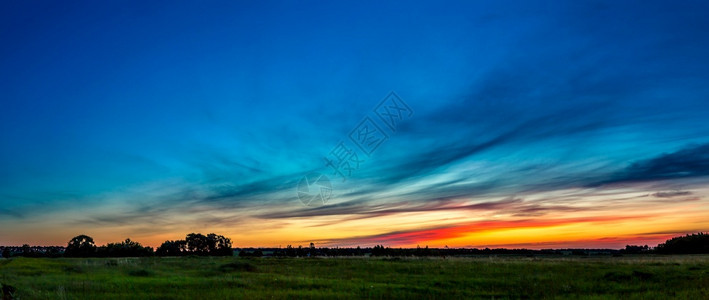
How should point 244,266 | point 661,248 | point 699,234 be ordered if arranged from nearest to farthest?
point 244,266
point 699,234
point 661,248

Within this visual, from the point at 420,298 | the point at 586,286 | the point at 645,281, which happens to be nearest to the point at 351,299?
the point at 420,298

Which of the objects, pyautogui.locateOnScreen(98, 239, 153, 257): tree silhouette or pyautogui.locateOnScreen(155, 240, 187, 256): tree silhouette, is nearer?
pyautogui.locateOnScreen(98, 239, 153, 257): tree silhouette

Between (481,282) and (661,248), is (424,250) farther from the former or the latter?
(481,282)

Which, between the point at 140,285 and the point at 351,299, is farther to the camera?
the point at 140,285

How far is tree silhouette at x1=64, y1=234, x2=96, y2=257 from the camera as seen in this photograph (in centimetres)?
9488

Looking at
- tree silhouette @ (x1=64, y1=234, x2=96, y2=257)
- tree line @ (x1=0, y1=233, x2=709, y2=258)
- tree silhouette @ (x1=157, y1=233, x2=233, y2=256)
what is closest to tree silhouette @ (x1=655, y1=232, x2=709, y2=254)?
tree line @ (x1=0, y1=233, x2=709, y2=258)

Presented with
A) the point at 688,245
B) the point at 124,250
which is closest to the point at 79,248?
the point at 124,250

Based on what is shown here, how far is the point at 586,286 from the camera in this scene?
A: 24453mm

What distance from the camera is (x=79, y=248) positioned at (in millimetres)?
95438

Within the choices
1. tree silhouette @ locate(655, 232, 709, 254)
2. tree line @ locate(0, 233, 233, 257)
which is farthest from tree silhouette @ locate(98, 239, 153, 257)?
tree silhouette @ locate(655, 232, 709, 254)

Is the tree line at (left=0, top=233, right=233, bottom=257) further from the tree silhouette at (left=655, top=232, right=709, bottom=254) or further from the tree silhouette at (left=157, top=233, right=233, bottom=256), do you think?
the tree silhouette at (left=655, top=232, right=709, bottom=254)

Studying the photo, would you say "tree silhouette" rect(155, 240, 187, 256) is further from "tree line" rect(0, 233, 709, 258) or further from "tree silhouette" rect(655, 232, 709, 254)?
"tree silhouette" rect(655, 232, 709, 254)

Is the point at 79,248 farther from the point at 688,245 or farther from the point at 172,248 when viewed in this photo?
the point at 688,245

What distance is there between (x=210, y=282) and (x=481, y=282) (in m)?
16.5
